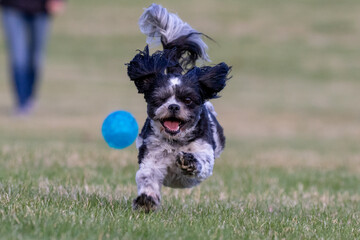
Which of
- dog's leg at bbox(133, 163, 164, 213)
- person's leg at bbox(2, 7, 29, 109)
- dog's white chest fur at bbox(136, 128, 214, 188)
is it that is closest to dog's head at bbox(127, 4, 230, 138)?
dog's white chest fur at bbox(136, 128, 214, 188)

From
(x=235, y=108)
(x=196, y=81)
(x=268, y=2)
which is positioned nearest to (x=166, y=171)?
(x=196, y=81)

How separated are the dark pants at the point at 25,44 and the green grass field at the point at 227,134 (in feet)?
3.57

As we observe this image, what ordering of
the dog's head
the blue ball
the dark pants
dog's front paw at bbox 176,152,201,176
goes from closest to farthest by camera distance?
dog's front paw at bbox 176,152,201,176, the dog's head, the blue ball, the dark pants

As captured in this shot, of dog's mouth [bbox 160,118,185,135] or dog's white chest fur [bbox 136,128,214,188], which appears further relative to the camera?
dog's white chest fur [bbox 136,128,214,188]

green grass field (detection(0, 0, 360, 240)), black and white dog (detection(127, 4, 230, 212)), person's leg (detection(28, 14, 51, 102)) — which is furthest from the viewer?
person's leg (detection(28, 14, 51, 102))

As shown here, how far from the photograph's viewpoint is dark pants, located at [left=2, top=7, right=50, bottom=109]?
56.2ft

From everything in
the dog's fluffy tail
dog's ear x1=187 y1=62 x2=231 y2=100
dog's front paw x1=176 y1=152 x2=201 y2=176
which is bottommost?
dog's front paw x1=176 y1=152 x2=201 y2=176

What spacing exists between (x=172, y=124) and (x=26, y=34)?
13.0 m

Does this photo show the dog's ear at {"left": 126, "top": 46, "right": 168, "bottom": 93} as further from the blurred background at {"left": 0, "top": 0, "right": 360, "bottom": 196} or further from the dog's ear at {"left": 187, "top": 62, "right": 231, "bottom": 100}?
the blurred background at {"left": 0, "top": 0, "right": 360, "bottom": 196}

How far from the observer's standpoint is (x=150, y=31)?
6629 mm

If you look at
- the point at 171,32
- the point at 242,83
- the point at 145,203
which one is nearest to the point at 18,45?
the point at 171,32

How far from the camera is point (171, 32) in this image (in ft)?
21.5

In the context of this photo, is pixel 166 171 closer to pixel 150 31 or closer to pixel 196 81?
pixel 196 81

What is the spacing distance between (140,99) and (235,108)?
153 inches
